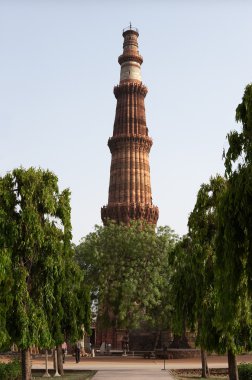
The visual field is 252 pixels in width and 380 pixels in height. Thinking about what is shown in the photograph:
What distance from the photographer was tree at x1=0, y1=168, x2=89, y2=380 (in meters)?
18.8

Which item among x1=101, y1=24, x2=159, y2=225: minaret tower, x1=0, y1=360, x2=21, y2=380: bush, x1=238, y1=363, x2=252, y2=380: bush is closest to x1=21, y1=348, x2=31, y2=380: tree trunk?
x1=0, y1=360, x2=21, y2=380: bush

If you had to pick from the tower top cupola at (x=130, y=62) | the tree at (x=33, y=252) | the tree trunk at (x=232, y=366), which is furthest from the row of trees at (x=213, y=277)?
the tower top cupola at (x=130, y=62)

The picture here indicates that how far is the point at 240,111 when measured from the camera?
1130 cm

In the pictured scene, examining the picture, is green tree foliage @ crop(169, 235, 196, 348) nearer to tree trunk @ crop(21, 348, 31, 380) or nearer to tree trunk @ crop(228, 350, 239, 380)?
tree trunk @ crop(228, 350, 239, 380)

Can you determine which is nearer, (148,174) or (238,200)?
(238,200)

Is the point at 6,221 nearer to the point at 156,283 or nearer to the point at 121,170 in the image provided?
the point at 156,283

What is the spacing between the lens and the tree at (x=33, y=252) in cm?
1875

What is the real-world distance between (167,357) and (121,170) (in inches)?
1107

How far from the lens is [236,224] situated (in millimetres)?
11180

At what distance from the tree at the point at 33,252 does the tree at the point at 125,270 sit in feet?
70.6

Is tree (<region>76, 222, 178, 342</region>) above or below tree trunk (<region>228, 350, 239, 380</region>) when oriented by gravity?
above

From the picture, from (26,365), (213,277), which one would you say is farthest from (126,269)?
(213,277)

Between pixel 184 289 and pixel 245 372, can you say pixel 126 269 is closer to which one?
pixel 184 289

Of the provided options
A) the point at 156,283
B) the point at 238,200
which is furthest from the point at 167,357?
the point at 238,200
